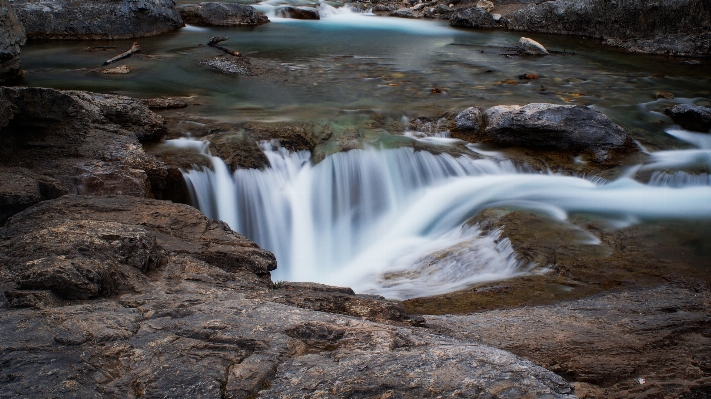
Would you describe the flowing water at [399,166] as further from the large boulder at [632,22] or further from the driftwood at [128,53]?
the large boulder at [632,22]

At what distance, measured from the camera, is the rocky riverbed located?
226cm

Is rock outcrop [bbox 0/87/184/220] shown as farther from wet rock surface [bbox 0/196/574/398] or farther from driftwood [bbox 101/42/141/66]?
driftwood [bbox 101/42/141/66]

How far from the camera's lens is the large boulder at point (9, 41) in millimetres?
9492

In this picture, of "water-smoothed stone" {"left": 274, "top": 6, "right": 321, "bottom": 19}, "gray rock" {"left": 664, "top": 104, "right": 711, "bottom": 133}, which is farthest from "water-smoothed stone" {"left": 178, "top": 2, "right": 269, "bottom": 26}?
"gray rock" {"left": 664, "top": 104, "right": 711, "bottom": 133}

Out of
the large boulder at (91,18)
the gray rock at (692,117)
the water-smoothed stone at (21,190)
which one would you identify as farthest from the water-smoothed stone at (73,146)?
the large boulder at (91,18)

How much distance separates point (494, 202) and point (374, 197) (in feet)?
4.91

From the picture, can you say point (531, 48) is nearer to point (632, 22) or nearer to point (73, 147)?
point (632, 22)

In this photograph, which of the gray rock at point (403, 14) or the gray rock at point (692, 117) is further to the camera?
the gray rock at point (403, 14)

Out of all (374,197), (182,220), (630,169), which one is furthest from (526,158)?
(182,220)

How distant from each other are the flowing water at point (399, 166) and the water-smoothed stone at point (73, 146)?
2.87 ft

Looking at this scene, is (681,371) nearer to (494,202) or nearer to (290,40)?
(494,202)

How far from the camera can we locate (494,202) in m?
6.89

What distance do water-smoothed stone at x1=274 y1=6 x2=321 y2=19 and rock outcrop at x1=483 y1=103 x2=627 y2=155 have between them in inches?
475

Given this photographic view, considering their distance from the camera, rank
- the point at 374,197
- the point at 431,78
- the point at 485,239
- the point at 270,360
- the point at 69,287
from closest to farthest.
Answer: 1. the point at 270,360
2. the point at 69,287
3. the point at 485,239
4. the point at 374,197
5. the point at 431,78
